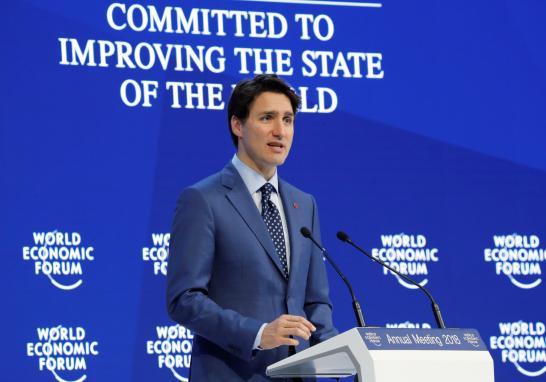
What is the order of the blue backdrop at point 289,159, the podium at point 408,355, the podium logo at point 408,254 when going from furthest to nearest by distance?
the podium logo at point 408,254 → the blue backdrop at point 289,159 → the podium at point 408,355

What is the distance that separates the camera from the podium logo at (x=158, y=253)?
447cm

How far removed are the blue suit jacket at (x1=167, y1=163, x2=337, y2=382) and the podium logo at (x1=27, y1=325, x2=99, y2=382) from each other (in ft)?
4.74

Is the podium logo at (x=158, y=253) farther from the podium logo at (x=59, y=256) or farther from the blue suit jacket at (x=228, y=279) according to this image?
the blue suit jacket at (x=228, y=279)

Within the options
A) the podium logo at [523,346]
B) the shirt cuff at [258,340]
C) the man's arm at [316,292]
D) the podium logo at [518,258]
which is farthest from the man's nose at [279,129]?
the podium logo at [523,346]

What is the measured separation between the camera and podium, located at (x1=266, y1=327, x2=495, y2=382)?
2262mm

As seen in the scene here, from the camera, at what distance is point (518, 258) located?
16.4ft

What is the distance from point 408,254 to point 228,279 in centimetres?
206

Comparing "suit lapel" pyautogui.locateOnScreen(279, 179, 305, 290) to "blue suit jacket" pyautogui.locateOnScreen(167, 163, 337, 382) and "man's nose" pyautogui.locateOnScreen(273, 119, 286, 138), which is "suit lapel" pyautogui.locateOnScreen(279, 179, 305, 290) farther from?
"man's nose" pyautogui.locateOnScreen(273, 119, 286, 138)

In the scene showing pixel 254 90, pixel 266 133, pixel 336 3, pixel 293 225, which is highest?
pixel 336 3

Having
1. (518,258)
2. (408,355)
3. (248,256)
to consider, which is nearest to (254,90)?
(248,256)

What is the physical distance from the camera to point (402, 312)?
4.83 meters

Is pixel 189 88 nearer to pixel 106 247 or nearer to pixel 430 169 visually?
pixel 106 247

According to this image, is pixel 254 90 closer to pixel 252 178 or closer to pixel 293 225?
pixel 252 178

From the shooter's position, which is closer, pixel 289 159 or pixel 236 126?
pixel 236 126
